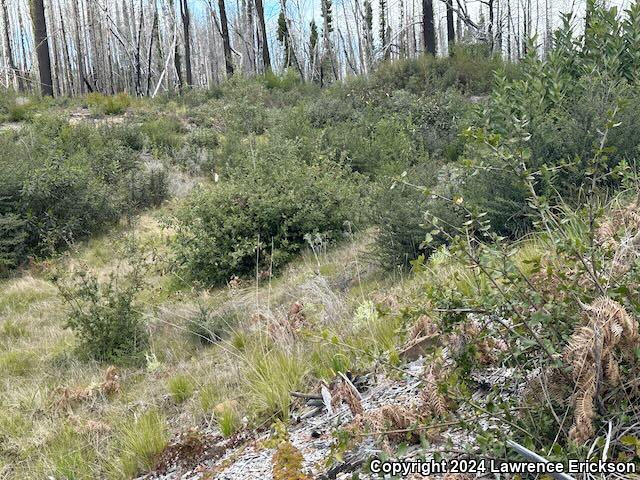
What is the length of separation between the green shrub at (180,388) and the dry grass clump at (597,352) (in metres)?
2.47

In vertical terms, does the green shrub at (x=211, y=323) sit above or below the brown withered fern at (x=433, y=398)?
Answer: below

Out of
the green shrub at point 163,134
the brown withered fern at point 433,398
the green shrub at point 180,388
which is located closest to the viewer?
the brown withered fern at point 433,398

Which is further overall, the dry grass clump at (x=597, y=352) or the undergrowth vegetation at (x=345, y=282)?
the undergrowth vegetation at (x=345, y=282)

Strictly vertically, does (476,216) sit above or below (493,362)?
above

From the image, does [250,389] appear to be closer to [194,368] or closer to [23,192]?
[194,368]

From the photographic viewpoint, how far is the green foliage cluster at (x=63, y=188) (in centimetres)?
826

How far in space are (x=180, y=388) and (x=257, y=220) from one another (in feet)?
11.6

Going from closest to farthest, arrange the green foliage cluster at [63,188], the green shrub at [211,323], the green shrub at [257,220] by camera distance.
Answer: the green shrub at [211,323], the green shrub at [257,220], the green foliage cluster at [63,188]

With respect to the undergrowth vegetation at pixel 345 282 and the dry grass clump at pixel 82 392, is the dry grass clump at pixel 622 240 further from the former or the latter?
the dry grass clump at pixel 82 392

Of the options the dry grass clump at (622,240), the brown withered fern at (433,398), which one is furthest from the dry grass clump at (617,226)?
the brown withered fern at (433,398)

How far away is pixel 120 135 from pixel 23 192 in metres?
4.16

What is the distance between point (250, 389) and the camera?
118 inches

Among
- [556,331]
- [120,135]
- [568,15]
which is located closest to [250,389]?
[556,331]

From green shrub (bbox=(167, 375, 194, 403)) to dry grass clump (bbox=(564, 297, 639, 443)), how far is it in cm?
247
